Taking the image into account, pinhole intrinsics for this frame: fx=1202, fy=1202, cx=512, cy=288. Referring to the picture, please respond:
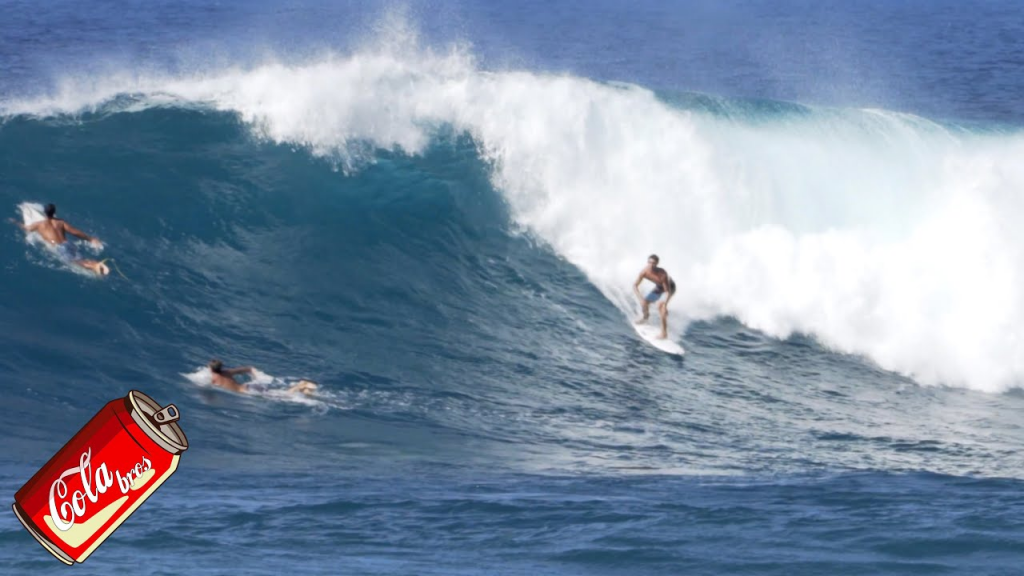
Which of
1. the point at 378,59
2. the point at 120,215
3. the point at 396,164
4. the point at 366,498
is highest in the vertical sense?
the point at 378,59

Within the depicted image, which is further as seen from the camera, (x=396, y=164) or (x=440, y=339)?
(x=396, y=164)

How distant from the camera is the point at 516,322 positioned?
15875mm

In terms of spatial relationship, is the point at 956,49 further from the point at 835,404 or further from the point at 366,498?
the point at 366,498

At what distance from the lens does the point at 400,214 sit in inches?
722

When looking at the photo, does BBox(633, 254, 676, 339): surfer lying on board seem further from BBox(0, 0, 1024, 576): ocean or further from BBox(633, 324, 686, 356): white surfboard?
BBox(0, 0, 1024, 576): ocean

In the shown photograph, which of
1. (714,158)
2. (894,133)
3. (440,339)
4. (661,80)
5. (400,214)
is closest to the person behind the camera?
(440,339)

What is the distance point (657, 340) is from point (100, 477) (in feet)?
37.1

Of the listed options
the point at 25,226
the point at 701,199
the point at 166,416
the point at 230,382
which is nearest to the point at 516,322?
the point at 230,382

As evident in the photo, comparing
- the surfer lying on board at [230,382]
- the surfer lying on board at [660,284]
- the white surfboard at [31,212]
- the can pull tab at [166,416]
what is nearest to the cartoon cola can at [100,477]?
the can pull tab at [166,416]

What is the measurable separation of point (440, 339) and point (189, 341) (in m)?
3.04

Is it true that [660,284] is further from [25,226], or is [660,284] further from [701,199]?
[25,226]

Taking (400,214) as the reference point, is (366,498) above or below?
below

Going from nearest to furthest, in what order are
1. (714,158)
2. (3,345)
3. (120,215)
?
(3,345) < (120,215) < (714,158)

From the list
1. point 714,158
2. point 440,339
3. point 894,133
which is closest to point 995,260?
point 714,158
